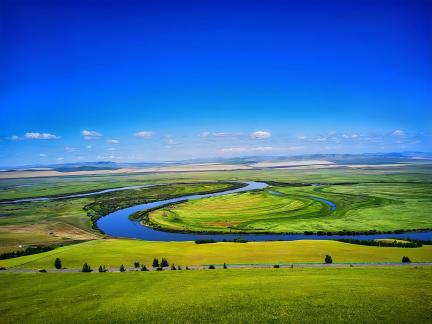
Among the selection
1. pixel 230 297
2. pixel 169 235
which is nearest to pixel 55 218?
pixel 169 235

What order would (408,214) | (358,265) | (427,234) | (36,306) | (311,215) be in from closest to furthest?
(36,306)
(358,265)
(427,234)
(408,214)
(311,215)

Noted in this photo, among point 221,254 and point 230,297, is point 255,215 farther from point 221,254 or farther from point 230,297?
point 230,297

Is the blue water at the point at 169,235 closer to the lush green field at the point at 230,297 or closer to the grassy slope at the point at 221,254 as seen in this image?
the grassy slope at the point at 221,254

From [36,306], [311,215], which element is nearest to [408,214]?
[311,215]

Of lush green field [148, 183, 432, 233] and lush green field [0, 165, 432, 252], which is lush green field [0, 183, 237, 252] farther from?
lush green field [148, 183, 432, 233]

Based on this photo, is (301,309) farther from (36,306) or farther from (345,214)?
(345,214)

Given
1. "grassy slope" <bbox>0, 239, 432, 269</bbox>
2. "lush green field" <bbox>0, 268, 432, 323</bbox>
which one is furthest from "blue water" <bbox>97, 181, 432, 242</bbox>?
"lush green field" <bbox>0, 268, 432, 323</bbox>
